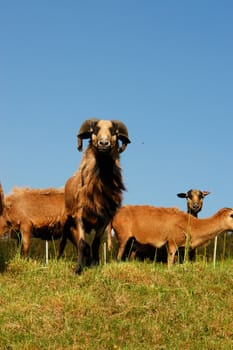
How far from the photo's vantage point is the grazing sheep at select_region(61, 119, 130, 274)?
43.5 ft

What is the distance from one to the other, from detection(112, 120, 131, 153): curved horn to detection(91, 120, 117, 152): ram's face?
41 centimetres

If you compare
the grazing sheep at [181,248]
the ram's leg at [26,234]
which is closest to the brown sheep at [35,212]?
the ram's leg at [26,234]

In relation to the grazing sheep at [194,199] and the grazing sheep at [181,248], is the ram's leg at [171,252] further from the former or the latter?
the grazing sheep at [194,199]

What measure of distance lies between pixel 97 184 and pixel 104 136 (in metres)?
1.13

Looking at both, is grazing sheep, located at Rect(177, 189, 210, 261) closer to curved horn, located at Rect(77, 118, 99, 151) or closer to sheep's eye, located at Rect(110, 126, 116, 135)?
curved horn, located at Rect(77, 118, 99, 151)

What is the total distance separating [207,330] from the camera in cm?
1038

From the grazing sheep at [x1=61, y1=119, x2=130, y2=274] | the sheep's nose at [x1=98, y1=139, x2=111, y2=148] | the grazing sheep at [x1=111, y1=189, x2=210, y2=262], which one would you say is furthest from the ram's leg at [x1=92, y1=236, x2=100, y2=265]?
the grazing sheep at [x1=111, y1=189, x2=210, y2=262]

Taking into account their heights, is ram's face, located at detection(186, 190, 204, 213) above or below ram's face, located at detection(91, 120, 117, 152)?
below

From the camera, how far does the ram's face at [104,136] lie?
1263 cm

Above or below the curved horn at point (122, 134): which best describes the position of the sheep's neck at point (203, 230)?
below

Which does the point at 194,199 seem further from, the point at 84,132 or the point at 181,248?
the point at 84,132

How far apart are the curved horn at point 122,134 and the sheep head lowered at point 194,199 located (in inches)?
336

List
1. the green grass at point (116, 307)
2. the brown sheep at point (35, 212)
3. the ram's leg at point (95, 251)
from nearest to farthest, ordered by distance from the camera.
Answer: the green grass at point (116, 307)
the ram's leg at point (95, 251)
the brown sheep at point (35, 212)

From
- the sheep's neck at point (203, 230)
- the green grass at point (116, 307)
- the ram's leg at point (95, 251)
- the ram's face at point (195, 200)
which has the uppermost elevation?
the ram's face at point (195, 200)
